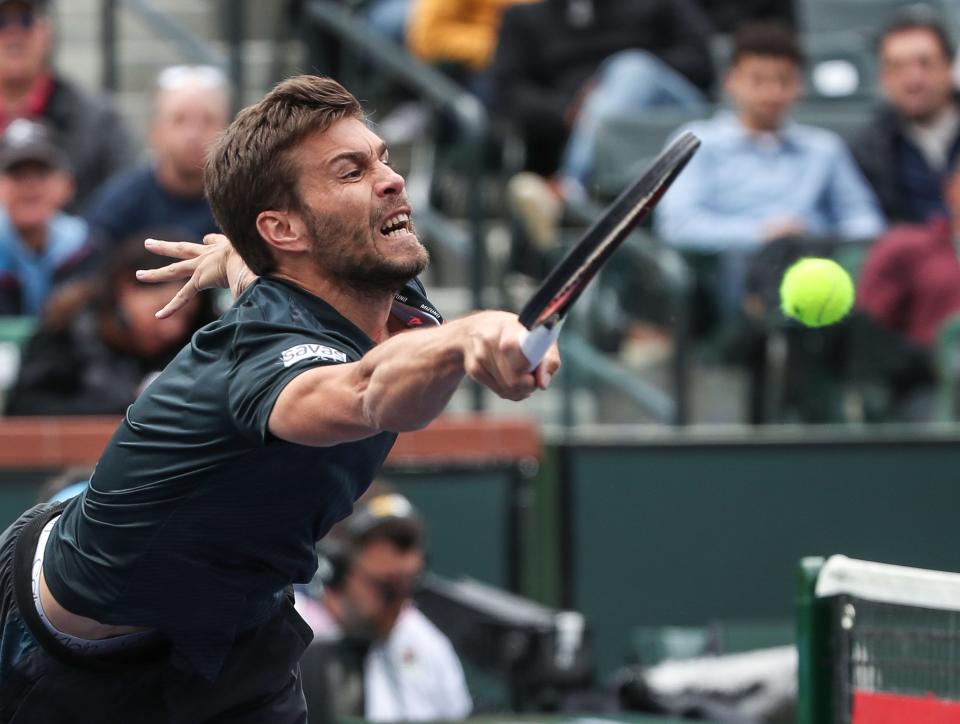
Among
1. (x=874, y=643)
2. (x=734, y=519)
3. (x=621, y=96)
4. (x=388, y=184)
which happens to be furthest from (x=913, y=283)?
(x=388, y=184)

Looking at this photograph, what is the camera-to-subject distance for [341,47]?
9.91 metres

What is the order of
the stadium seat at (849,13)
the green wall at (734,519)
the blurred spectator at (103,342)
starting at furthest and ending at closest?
the stadium seat at (849,13) → the green wall at (734,519) → the blurred spectator at (103,342)

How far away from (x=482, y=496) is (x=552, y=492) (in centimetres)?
33

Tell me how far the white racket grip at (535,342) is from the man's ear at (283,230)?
0.96 m

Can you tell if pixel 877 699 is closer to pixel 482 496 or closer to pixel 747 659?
pixel 747 659

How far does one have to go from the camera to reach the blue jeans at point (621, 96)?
949cm

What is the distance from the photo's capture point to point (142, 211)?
8312 millimetres

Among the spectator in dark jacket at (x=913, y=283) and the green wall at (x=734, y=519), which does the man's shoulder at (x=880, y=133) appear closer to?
the spectator in dark jacket at (x=913, y=283)

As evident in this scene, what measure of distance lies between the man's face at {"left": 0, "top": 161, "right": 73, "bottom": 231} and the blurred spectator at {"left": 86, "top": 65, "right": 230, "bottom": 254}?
0.28 m

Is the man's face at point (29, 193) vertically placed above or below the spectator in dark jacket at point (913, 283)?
above

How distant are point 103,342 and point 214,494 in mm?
3965

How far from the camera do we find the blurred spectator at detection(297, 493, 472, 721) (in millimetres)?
6508

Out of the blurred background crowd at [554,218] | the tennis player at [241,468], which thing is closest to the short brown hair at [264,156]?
the tennis player at [241,468]

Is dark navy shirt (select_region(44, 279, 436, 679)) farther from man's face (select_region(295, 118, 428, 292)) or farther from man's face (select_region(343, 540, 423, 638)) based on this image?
man's face (select_region(343, 540, 423, 638))
